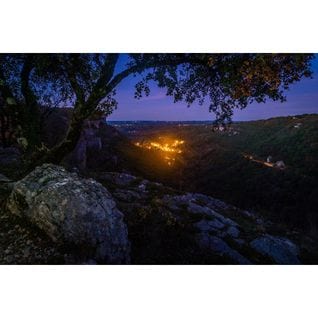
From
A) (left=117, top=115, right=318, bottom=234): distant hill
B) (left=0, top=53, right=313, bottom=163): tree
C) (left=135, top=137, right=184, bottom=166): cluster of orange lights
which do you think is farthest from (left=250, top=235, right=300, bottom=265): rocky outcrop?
(left=135, top=137, right=184, bottom=166): cluster of orange lights

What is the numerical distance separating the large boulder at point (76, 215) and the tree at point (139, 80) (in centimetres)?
204

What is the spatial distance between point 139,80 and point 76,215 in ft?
14.2

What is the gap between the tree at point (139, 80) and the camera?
840 centimetres

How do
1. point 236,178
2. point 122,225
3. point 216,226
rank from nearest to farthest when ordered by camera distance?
point 122,225 → point 216,226 → point 236,178

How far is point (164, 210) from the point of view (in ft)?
31.0

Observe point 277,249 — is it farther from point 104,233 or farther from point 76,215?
point 76,215

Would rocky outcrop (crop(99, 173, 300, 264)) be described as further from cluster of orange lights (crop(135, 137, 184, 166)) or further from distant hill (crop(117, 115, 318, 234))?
cluster of orange lights (crop(135, 137, 184, 166))

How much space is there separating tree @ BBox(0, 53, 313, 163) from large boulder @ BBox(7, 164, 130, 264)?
2035 mm

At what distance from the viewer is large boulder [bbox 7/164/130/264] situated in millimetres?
7074

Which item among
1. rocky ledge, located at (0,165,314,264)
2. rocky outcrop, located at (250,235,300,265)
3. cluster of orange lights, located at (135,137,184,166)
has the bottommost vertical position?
rocky outcrop, located at (250,235,300,265)
